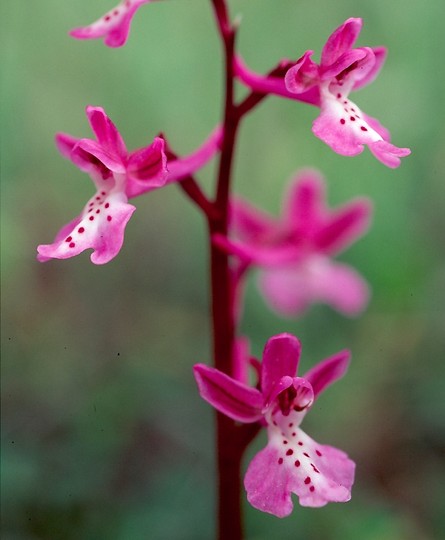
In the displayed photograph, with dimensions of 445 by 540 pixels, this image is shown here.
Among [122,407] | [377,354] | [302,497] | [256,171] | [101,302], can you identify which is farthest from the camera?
[256,171]

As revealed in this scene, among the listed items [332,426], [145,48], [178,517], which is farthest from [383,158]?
[145,48]

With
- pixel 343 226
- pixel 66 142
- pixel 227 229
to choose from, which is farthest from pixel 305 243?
pixel 66 142

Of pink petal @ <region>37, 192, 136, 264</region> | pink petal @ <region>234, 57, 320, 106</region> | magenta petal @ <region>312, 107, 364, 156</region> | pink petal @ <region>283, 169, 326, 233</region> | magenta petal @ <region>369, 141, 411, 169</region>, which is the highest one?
pink petal @ <region>234, 57, 320, 106</region>

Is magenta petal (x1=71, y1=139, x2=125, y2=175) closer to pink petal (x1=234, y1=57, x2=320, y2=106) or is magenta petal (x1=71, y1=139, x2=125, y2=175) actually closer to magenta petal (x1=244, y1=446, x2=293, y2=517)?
pink petal (x1=234, y1=57, x2=320, y2=106)

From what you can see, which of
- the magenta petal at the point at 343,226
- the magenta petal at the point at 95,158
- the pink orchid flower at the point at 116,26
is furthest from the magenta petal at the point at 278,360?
the magenta petal at the point at 343,226

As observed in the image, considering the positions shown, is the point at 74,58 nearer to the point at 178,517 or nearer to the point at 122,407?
the point at 122,407

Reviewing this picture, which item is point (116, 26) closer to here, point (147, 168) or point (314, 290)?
point (147, 168)

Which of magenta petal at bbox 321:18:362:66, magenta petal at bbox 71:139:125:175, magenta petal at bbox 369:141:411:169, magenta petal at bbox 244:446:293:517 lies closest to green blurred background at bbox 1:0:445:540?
magenta petal at bbox 244:446:293:517
